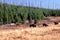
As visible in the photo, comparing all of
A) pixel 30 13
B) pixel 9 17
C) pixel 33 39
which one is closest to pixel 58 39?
pixel 33 39

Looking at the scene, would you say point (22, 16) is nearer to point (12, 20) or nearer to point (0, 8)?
point (12, 20)

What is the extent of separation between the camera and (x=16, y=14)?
44812 millimetres

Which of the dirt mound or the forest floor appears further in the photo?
the forest floor

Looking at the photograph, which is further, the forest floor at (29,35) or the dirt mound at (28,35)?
the forest floor at (29,35)

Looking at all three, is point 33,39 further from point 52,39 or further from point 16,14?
point 16,14

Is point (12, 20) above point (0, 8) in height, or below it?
below

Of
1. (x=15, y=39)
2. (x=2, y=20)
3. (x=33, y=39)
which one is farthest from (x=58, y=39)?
(x=2, y=20)

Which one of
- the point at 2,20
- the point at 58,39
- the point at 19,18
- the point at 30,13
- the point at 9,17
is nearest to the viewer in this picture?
the point at 58,39

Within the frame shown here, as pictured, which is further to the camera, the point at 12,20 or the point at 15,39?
the point at 12,20

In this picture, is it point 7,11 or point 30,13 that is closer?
point 7,11

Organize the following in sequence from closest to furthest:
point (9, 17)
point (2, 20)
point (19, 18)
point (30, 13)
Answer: point (2, 20) → point (9, 17) → point (19, 18) → point (30, 13)

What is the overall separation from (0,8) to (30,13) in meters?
15.5

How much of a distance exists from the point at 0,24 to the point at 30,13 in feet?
52.8

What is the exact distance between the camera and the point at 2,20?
3834 centimetres
